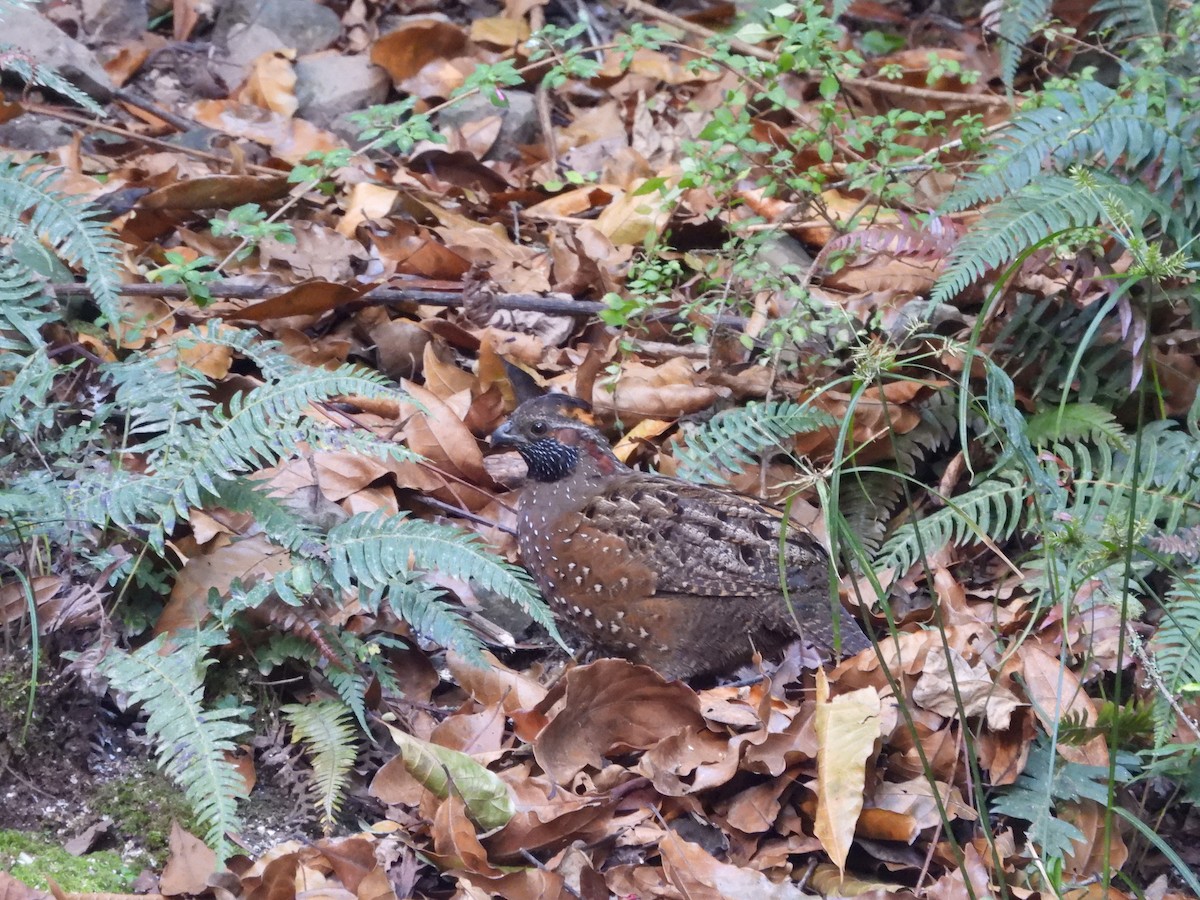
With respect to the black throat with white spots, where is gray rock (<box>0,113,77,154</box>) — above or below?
above

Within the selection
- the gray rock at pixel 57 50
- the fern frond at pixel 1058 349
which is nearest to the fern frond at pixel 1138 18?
the fern frond at pixel 1058 349

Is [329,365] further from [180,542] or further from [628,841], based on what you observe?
[628,841]

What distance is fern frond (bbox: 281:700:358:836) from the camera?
355 centimetres

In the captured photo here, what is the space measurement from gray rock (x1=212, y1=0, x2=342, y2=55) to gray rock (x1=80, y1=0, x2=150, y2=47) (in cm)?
44

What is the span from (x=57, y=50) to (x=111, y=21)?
98 centimetres

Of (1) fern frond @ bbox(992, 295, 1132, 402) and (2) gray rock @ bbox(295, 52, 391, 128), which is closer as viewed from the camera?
(1) fern frond @ bbox(992, 295, 1132, 402)

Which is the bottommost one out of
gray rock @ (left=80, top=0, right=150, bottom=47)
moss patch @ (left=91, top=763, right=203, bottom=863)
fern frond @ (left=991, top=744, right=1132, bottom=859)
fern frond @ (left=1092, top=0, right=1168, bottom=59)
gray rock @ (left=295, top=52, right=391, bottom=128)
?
moss patch @ (left=91, top=763, right=203, bottom=863)

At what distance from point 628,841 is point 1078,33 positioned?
5.81m

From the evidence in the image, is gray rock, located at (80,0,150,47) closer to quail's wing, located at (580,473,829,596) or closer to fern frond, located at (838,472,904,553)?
quail's wing, located at (580,473,829,596)

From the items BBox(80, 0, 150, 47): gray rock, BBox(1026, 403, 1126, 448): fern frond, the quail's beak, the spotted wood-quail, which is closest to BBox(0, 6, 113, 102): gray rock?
BBox(80, 0, 150, 47): gray rock

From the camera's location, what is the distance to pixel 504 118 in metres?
6.98

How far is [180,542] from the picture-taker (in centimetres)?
409

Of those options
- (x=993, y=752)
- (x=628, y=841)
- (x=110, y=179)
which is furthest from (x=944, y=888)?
(x=110, y=179)

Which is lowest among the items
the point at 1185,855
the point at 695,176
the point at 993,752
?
the point at 1185,855
